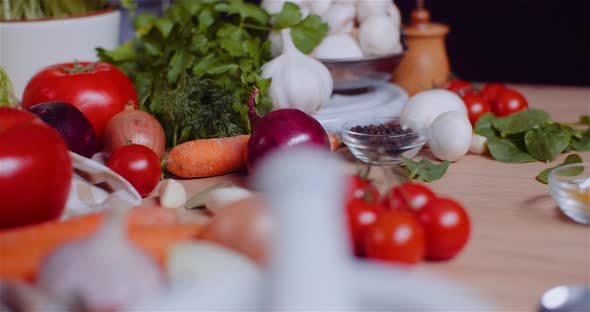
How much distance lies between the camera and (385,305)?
0.52 m

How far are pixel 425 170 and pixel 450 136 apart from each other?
0.40 ft

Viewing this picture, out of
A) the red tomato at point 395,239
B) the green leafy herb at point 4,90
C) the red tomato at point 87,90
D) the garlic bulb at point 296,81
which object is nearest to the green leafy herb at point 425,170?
the garlic bulb at point 296,81

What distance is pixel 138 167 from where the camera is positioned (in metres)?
1.06

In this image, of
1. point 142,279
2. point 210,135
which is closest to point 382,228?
point 142,279

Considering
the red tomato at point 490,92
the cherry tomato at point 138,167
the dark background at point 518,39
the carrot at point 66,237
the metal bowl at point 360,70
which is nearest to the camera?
the carrot at point 66,237

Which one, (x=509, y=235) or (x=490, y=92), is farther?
(x=490, y=92)

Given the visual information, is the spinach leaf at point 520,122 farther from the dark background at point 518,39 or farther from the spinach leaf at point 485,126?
the dark background at point 518,39

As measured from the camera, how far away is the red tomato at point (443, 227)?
79cm

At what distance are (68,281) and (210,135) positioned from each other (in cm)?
73

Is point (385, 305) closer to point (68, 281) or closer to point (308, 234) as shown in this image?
point (308, 234)

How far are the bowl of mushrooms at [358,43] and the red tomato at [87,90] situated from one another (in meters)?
0.42

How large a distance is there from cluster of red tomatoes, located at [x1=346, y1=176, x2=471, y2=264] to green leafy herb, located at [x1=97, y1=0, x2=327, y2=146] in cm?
45

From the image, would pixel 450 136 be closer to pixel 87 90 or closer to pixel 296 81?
pixel 296 81

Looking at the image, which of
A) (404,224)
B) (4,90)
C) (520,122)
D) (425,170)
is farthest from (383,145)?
(4,90)
